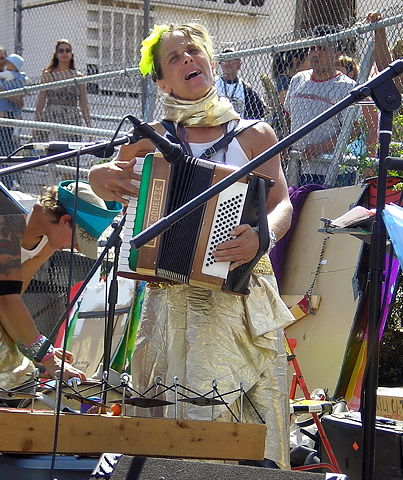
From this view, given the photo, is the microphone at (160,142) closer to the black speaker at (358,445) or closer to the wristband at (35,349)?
the black speaker at (358,445)

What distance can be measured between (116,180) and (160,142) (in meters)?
0.53

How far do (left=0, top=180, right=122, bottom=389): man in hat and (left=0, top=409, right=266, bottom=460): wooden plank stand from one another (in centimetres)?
155

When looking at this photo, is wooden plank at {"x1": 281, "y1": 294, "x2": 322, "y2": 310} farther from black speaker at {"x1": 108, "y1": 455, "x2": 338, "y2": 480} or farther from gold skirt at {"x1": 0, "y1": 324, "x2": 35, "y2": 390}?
black speaker at {"x1": 108, "y1": 455, "x2": 338, "y2": 480}

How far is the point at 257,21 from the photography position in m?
9.50

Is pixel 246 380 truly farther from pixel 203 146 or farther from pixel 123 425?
pixel 203 146

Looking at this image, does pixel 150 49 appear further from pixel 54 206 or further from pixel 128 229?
pixel 54 206

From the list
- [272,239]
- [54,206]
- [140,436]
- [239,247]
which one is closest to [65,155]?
[239,247]

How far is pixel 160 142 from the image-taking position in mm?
3326

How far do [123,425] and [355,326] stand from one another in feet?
9.73

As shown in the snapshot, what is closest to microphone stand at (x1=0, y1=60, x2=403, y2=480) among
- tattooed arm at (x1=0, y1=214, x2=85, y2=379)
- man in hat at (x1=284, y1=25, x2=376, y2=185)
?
tattooed arm at (x1=0, y1=214, x2=85, y2=379)

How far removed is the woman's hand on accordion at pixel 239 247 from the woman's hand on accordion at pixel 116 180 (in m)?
0.43

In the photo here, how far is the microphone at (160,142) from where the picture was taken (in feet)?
10.6

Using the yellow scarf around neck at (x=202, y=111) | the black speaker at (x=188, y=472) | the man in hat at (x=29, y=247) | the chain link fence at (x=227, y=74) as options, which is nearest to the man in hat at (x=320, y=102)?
the chain link fence at (x=227, y=74)

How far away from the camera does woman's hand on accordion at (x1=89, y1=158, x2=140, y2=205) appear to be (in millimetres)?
3789
